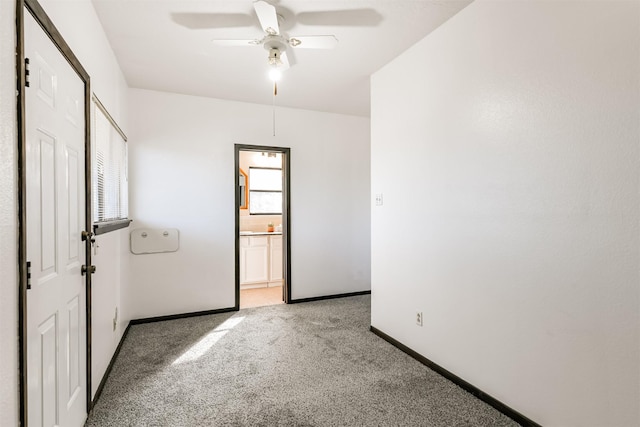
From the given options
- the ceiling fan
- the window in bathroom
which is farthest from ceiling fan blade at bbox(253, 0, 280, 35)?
the window in bathroom

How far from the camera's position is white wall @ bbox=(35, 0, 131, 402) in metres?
1.77

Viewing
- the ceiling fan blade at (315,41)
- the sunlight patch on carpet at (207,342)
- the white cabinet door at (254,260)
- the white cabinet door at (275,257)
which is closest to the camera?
the ceiling fan blade at (315,41)

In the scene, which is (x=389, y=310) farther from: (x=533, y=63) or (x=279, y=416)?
(x=533, y=63)

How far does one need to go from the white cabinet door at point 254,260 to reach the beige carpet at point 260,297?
0.51 feet

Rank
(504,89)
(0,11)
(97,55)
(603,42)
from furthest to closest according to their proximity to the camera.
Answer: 1. (97,55)
2. (504,89)
3. (603,42)
4. (0,11)

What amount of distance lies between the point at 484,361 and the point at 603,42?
1820mm

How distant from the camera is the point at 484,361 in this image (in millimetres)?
2148

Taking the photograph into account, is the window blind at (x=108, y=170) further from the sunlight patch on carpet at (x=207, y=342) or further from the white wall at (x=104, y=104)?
the sunlight patch on carpet at (x=207, y=342)

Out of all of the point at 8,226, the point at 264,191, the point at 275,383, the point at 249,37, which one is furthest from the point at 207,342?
the point at 264,191

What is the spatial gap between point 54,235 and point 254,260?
3649 mm

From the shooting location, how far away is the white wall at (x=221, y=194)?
3742 mm

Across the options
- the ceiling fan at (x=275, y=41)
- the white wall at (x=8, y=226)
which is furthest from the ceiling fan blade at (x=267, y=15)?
the white wall at (x=8, y=226)

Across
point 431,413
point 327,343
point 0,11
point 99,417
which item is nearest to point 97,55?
point 0,11

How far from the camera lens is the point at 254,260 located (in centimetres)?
509
